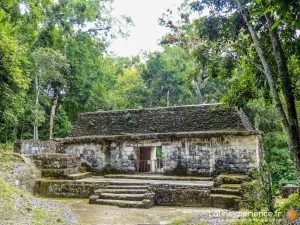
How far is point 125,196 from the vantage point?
9711mm

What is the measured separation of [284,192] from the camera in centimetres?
1229

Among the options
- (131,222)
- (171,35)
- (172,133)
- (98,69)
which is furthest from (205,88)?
(131,222)

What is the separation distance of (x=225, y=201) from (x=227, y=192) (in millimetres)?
476

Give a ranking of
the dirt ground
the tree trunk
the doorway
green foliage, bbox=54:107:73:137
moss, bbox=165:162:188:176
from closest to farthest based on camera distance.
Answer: the tree trunk, the dirt ground, moss, bbox=165:162:188:176, the doorway, green foliage, bbox=54:107:73:137

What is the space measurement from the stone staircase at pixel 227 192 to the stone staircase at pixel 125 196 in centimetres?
228

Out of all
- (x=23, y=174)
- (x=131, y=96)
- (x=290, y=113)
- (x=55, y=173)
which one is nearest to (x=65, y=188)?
(x=55, y=173)

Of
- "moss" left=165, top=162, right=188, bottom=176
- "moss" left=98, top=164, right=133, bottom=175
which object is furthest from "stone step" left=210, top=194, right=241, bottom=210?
"moss" left=98, top=164, right=133, bottom=175

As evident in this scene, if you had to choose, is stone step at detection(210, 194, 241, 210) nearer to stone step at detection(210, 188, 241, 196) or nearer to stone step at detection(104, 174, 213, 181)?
stone step at detection(210, 188, 241, 196)

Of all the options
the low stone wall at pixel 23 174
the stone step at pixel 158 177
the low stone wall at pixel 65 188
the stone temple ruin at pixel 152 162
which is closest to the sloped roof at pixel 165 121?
the stone temple ruin at pixel 152 162

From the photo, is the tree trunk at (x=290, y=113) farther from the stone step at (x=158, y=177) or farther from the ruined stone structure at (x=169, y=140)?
the stone step at (x=158, y=177)

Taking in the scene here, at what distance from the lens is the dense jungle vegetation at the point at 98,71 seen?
26.5 ft

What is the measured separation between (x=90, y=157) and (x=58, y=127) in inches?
429

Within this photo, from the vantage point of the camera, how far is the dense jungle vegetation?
318 inches

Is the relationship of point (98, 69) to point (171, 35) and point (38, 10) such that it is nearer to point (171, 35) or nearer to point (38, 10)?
point (171, 35)
